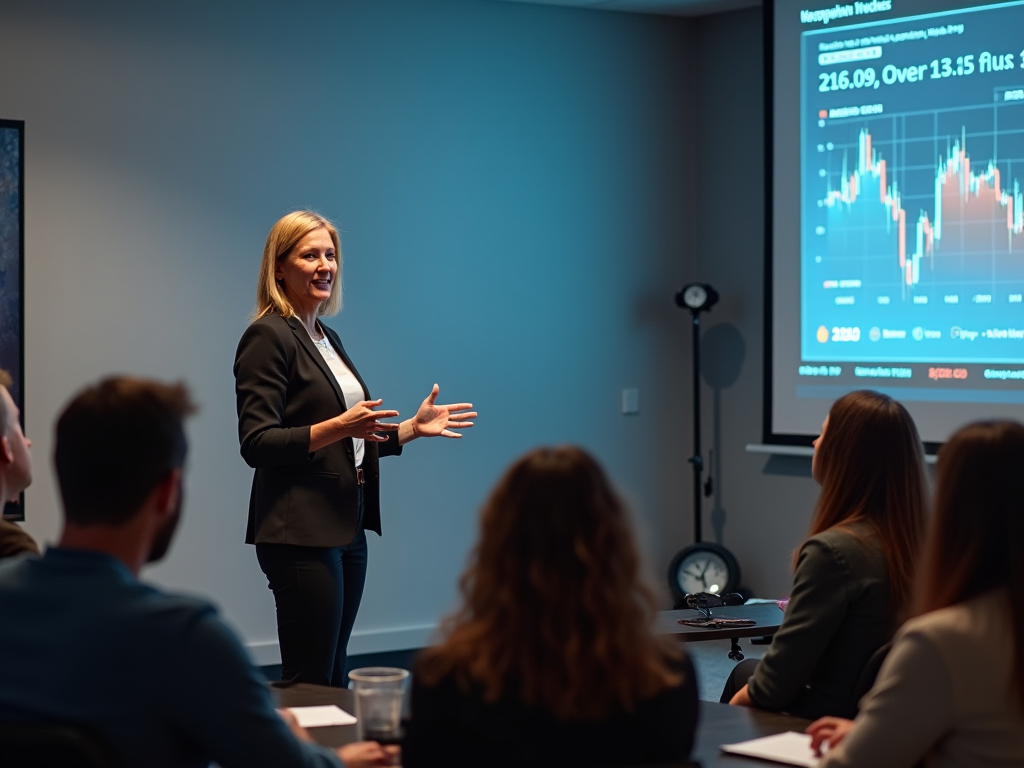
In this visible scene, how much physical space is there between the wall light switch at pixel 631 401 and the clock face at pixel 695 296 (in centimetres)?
50

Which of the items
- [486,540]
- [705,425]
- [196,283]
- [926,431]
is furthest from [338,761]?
[705,425]

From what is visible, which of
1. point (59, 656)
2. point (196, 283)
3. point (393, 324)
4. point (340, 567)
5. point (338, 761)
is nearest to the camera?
point (59, 656)

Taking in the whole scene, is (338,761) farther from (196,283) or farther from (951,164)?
(951,164)

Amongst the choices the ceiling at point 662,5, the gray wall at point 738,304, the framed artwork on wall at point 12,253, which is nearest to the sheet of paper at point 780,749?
the framed artwork on wall at point 12,253

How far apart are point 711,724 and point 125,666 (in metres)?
1.02

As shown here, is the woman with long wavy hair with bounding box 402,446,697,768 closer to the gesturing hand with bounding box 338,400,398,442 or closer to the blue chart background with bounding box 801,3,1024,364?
the gesturing hand with bounding box 338,400,398,442

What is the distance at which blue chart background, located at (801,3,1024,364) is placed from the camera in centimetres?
488

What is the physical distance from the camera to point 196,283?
5.02 metres

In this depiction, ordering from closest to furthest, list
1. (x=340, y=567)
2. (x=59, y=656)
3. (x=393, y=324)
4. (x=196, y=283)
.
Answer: (x=59, y=656) → (x=340, y=567) → (x=196, y=283) → (x=393, y=324)

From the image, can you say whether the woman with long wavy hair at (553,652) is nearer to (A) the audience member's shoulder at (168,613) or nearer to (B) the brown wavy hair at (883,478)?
(A) the audience member's shoulder at (168,613)

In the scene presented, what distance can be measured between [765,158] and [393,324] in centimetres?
178

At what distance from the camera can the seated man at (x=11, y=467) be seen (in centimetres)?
203

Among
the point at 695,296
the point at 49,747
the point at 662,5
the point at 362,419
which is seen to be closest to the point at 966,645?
the point at 49,747

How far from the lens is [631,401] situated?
617 cm
